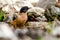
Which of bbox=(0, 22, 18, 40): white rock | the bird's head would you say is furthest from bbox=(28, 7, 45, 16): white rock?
bbox=(0, 22, 18, 40): white rock

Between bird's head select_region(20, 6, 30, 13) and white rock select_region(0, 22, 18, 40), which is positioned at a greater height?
bird's head select_region(20, 6, 30, 13)

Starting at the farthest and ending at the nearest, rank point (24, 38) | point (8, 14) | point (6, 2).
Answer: point (6, 2), point (8, 14), point (24, 38)

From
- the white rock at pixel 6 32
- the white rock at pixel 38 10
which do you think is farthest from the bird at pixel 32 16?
the white rock at pixel 6 32

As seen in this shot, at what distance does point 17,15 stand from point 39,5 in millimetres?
217

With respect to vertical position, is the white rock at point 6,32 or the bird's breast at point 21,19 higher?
the bird's breast at point 21,19

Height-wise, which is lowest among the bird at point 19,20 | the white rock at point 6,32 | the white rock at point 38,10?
the white rock at point 6,32

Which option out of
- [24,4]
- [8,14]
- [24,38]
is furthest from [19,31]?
[24,4]

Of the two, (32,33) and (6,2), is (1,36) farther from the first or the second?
(6,2)

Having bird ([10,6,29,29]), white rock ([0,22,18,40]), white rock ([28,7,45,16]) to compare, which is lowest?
white rock ([0,22,18,40])

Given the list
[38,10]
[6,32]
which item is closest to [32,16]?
[38,10]

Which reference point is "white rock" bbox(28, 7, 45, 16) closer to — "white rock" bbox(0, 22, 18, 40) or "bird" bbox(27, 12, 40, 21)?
"bird" bbox(27, 12, 40, 21)

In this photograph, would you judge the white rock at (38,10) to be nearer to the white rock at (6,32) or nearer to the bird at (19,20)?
the bird at (19,20)

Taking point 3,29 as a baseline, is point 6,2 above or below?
above

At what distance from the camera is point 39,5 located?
1.46 meters
